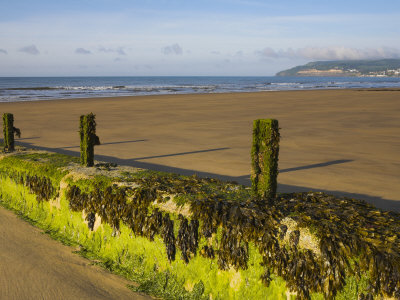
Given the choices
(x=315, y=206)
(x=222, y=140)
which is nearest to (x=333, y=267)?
(x=315, y=206)

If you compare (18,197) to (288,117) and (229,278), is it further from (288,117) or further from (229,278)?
(288,117)

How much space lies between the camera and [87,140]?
7289 millimetres

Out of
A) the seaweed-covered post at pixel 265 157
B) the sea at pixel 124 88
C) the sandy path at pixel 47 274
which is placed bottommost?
the sandy path at pixel 47 274

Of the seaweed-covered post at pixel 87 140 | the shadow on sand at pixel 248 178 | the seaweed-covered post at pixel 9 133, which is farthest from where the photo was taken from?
the seaweed-covered post at pixel 9 133

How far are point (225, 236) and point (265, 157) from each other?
4.76 ft

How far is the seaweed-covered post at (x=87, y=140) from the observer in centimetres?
719

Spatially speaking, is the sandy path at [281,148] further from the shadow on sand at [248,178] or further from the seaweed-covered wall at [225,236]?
the seaweed-covered wall at [225,236]

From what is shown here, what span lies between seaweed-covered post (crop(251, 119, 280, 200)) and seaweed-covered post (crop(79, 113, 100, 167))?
11.3ft

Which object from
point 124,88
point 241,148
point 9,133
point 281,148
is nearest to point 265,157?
point 9,133

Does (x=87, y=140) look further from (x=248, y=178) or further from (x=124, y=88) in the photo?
(x=124, y=88)

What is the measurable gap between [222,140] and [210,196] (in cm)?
1108

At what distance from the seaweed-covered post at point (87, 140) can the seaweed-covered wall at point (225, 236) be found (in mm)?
588

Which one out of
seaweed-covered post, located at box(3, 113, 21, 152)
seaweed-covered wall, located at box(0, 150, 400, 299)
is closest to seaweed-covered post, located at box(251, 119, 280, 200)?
seaweed-covered wall, located at box(0, 150, 400, 299)

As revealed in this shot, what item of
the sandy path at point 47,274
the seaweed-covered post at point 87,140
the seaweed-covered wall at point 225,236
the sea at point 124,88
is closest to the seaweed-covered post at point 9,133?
the seaweed-covered post at point 87,140
